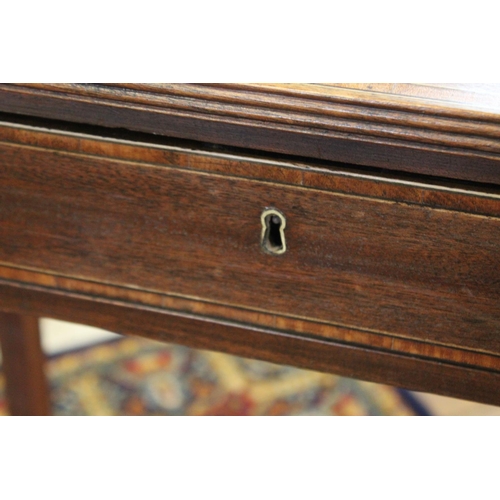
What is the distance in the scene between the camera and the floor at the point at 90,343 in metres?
1.12

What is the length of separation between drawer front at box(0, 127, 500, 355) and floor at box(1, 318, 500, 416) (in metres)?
0.56

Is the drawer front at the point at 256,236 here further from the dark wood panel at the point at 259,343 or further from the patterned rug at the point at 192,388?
the patterned rug at the point at 192,388

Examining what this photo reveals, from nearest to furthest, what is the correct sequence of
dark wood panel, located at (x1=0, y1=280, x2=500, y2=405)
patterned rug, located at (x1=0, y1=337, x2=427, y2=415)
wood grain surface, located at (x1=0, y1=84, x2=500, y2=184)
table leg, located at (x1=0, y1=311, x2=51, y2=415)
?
wood grain surface, located at (x1=0, y1=84, x2=500, y2=184), dark wood panel, located at (x1=0, y1=280, x2=500, y2=405), table leg, located at (x1=0, y1=311, x2=51, y2=415), patterned rug, located at (x1=0, y1=337, x2=427, y2=415)

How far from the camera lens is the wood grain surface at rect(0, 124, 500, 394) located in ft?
1.66

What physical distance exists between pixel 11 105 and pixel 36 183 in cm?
6

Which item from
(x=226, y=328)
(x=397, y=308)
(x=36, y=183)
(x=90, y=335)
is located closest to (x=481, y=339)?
(x=397, y=308)

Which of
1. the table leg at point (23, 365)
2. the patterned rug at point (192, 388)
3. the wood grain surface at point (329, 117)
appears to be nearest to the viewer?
the wood grain surface at point (329, 117)

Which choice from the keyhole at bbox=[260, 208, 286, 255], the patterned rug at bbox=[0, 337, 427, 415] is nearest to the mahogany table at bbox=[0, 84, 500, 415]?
the keyhole at bbox=[260, 208, 286, 255]

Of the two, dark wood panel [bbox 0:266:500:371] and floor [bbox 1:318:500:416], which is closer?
dark wood panel [bbox 0:266:500:371]

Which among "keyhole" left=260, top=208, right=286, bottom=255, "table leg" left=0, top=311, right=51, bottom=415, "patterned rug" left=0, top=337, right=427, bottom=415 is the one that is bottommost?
"keyhole" left=260, top=208, right=286, bottom=255

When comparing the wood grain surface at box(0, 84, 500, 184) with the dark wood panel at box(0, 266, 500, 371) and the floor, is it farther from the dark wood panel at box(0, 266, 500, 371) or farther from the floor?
the floor

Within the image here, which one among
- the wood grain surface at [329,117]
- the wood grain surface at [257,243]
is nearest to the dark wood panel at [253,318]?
the wood grain surface at [257,243]

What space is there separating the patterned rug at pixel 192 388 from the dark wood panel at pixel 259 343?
45 cm

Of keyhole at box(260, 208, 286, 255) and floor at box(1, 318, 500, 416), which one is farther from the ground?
floor at box(1, 318, 500, 416)
